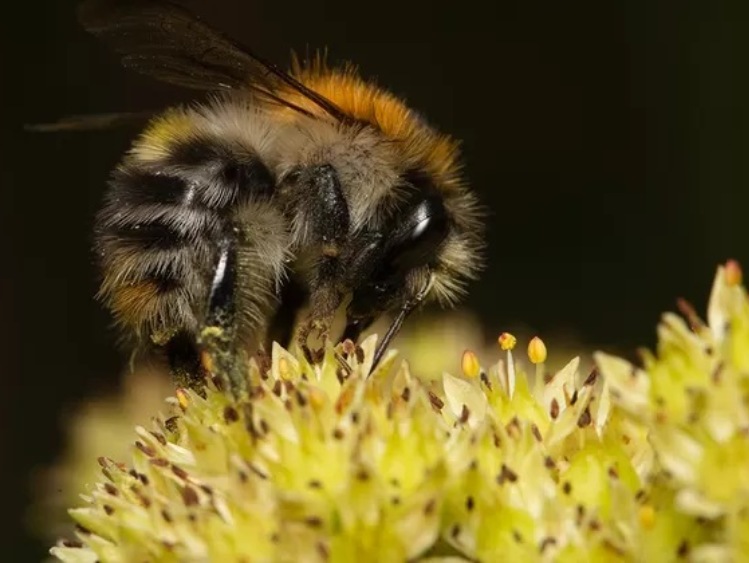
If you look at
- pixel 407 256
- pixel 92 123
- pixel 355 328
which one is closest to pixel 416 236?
pixel 407 256

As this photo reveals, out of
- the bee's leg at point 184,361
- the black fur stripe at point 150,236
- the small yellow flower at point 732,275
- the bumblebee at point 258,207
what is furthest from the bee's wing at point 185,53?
the small yellow flower at point 732,275

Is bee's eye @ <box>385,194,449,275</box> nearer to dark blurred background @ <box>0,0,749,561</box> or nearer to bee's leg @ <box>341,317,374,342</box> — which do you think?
bee's leg @ <box>341,317,374,342</box>

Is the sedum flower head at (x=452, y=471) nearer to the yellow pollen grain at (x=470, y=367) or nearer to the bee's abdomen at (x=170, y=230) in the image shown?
the yellow pollen grain at (x=470, y=367)

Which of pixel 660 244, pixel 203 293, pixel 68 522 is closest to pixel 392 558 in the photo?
pixel 203 293

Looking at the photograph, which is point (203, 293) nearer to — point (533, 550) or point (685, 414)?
point (533, 550)

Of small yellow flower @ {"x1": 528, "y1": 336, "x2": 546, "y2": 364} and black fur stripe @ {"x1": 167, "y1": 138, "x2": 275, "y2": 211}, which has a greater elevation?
black fur stripe @ {"x1": 167, "y1": 138, "x2": 275, "y2": 211}

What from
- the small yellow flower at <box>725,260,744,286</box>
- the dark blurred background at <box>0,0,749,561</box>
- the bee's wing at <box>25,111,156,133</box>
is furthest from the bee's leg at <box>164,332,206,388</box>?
the dark blurred background at <box>0,0,749,561</box>
